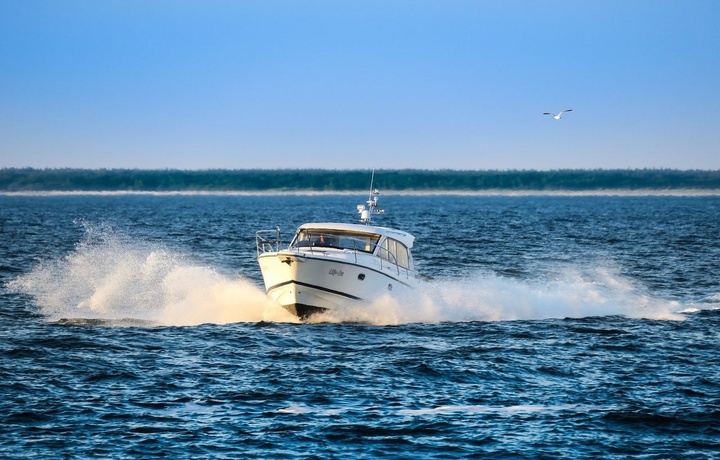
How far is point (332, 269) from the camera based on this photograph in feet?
89.3

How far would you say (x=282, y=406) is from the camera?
18.4 meters

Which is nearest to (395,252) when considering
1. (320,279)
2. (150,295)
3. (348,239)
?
(348,239)

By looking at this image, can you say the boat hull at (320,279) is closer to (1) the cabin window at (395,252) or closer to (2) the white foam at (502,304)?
(2) the white foam at (502,304)

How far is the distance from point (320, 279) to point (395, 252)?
11.8 ft

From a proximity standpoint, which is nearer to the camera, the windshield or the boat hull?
the boat hull

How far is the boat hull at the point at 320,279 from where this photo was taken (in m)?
27.2

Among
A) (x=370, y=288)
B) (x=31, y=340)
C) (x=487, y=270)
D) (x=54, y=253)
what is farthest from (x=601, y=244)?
(x=31, y=340)

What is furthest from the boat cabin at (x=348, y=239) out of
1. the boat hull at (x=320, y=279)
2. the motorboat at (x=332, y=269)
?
the boat hull at (x=320, y=279)

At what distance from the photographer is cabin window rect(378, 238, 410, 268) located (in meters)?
29.4

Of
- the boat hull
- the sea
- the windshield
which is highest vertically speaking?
the windshield

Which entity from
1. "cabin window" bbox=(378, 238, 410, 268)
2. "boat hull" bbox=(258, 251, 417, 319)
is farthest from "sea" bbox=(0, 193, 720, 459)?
"cabin window" bbox=(378, 238, 410, 268)

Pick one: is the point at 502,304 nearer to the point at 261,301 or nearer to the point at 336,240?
the point at 336,240

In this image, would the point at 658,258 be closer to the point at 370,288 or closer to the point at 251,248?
the point at 251,248

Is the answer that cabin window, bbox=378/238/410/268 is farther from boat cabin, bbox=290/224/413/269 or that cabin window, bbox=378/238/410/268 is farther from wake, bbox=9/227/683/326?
wake, bbox=9/227/683/326
